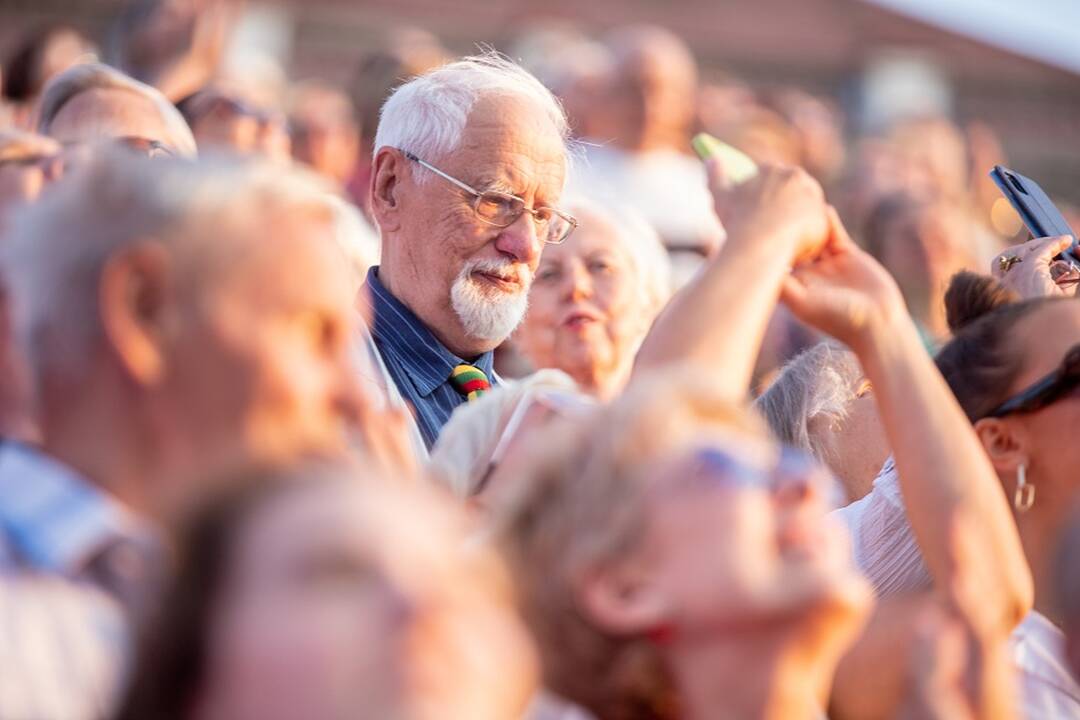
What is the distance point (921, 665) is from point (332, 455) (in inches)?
31.5

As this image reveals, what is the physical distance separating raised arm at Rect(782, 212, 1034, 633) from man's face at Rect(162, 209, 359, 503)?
2.88ft

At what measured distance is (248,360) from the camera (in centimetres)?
204

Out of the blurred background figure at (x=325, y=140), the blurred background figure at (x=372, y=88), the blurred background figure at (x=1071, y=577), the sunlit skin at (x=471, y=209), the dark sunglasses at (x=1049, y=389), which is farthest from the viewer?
the blurred background figure at (x=325, y=140)

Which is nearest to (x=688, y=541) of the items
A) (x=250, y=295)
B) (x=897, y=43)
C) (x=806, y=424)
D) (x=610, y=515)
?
(x=610, y=515)

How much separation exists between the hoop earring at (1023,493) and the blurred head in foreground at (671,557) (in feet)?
4.13

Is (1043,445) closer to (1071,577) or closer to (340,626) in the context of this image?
(1071,577)

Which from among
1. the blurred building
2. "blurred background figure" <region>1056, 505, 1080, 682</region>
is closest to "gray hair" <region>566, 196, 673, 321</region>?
"blurred background figure" <region>1056, 505, 1080, 682</region>

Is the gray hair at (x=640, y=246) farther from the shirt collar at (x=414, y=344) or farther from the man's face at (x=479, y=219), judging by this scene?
the shirt collar at (x=414, y=344)

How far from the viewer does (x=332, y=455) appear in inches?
79.7

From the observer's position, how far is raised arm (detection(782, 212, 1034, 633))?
260 cm

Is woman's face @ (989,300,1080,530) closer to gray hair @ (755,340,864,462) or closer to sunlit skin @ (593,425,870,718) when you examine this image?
gray hair @ (755,340,864,462)

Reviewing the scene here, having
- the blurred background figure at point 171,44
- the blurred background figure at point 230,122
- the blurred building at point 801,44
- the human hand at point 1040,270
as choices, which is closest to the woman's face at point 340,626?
the human hand at point 1040,270

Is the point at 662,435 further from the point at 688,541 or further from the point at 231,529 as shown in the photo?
the point at 231,529

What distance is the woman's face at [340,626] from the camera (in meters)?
1.52
